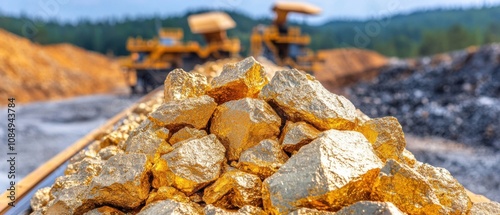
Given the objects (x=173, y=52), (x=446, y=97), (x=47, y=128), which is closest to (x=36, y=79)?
(x=173, y=52)

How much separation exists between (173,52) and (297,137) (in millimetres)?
13923

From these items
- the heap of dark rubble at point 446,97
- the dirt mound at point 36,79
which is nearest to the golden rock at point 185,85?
the heap of dark rubble at point 446,97

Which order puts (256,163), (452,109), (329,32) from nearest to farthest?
1. (256,163)
2. (452,109)
3. (329,32)

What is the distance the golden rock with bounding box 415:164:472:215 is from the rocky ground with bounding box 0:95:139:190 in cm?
553

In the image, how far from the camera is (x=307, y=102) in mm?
2244

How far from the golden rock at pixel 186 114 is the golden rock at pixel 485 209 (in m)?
A: 1.32

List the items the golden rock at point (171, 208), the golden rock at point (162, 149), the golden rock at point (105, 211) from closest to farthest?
1. the golden rock at point (171, 208)
2. the golden rock at point (105, 211)
3. the golden rock at point (162, 149)

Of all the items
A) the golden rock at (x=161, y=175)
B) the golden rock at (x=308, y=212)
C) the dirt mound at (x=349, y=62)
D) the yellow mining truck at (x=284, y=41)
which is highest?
the dirt mound at (x=349, y=62)

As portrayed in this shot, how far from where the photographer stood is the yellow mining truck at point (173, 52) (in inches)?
584

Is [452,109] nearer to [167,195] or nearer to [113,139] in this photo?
[113,139]

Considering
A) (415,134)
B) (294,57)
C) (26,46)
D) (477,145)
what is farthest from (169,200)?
(26,46)

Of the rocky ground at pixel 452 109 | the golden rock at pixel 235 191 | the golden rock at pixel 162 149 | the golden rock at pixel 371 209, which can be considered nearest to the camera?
the golden rock at pixel 371 209

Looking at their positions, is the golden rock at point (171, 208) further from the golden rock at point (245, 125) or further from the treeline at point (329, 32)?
the treeline at point (329, 32)

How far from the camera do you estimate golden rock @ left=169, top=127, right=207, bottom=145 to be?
7.27 ft
